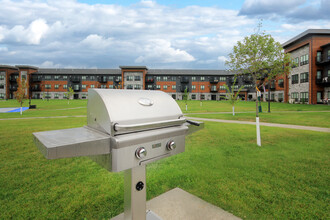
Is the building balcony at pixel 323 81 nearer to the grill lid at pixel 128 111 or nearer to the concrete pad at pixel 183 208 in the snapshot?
the concrete pad at pixel 183 208

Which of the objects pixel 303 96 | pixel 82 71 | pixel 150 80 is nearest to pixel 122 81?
pixel 150 80

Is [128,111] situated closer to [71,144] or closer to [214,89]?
[71,144]

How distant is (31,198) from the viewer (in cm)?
335

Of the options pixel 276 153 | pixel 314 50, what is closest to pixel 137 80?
pixel 314 50

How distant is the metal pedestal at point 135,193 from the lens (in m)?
2.01

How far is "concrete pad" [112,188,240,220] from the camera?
2749mm

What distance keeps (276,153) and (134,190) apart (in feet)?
18.7

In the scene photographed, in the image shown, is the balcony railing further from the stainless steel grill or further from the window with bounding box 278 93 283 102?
the stainless steel grill

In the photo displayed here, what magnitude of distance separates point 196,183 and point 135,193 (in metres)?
2.24

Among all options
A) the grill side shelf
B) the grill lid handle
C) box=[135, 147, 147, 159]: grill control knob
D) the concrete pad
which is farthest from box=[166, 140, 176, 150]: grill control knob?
the concrete pad

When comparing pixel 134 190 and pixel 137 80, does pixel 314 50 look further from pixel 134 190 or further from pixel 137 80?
pixel 137 80

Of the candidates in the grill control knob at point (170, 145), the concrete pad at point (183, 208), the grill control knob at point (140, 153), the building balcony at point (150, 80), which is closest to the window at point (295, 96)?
the building balcony at point (150, 80)

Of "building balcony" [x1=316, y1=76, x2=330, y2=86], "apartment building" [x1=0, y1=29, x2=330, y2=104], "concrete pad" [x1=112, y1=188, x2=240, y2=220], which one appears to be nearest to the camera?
"concrete pad" [x1=112, y1=188, x2=240, y2=220]

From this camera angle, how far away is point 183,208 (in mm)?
2979
